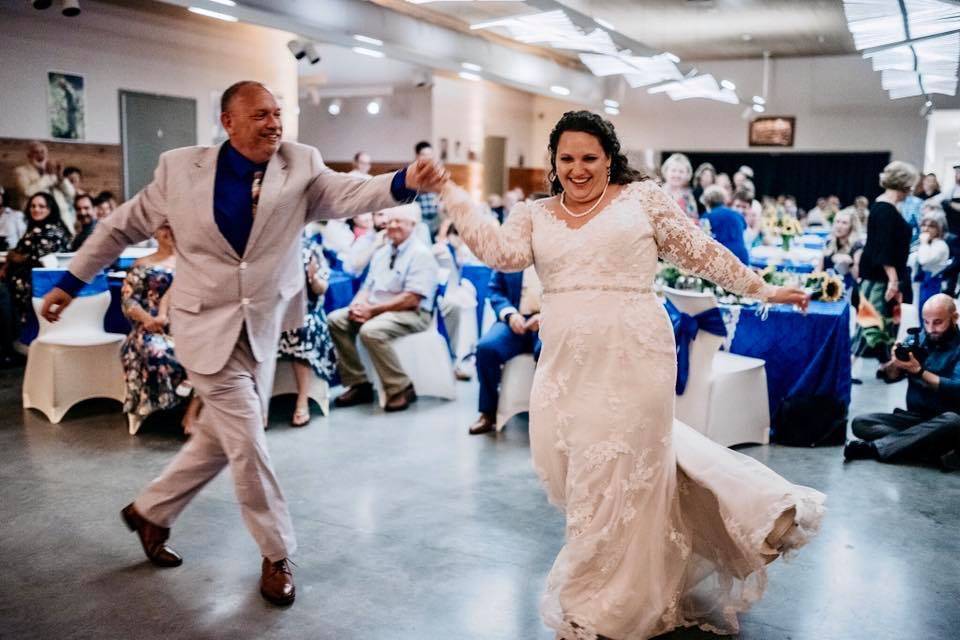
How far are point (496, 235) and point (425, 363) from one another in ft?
10.4

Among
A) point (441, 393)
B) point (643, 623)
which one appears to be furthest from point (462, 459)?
point (643, 623)

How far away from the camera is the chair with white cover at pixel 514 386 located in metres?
5.03

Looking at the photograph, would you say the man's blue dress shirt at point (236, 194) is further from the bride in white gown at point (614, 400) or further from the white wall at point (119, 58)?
the white wall at point (119, 58)

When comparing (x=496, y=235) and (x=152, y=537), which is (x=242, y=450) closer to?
(x=152, y=537)

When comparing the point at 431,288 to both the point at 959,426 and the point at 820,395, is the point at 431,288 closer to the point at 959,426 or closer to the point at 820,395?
the point at 820,395

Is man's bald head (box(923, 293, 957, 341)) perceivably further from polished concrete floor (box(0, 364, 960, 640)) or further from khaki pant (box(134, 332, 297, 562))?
khaki pant (box(134, 332, 297, 562))

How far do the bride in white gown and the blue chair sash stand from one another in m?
1.81

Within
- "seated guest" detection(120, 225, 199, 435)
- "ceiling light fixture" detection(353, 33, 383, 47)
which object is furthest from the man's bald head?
"ceiling light fixture" detection(353, 33, 383, 47)

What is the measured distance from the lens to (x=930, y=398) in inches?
181

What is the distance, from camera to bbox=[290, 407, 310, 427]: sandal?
5.11m

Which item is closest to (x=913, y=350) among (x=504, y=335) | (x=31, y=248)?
(x=504, y=335)

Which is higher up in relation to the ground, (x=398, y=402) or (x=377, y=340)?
(x=377, y=340)

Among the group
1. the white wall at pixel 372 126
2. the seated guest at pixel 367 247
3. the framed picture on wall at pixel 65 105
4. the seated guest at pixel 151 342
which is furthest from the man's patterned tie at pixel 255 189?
the white wall at pixel 372 126

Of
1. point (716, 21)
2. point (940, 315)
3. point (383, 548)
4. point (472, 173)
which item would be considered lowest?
point (383, 548)
